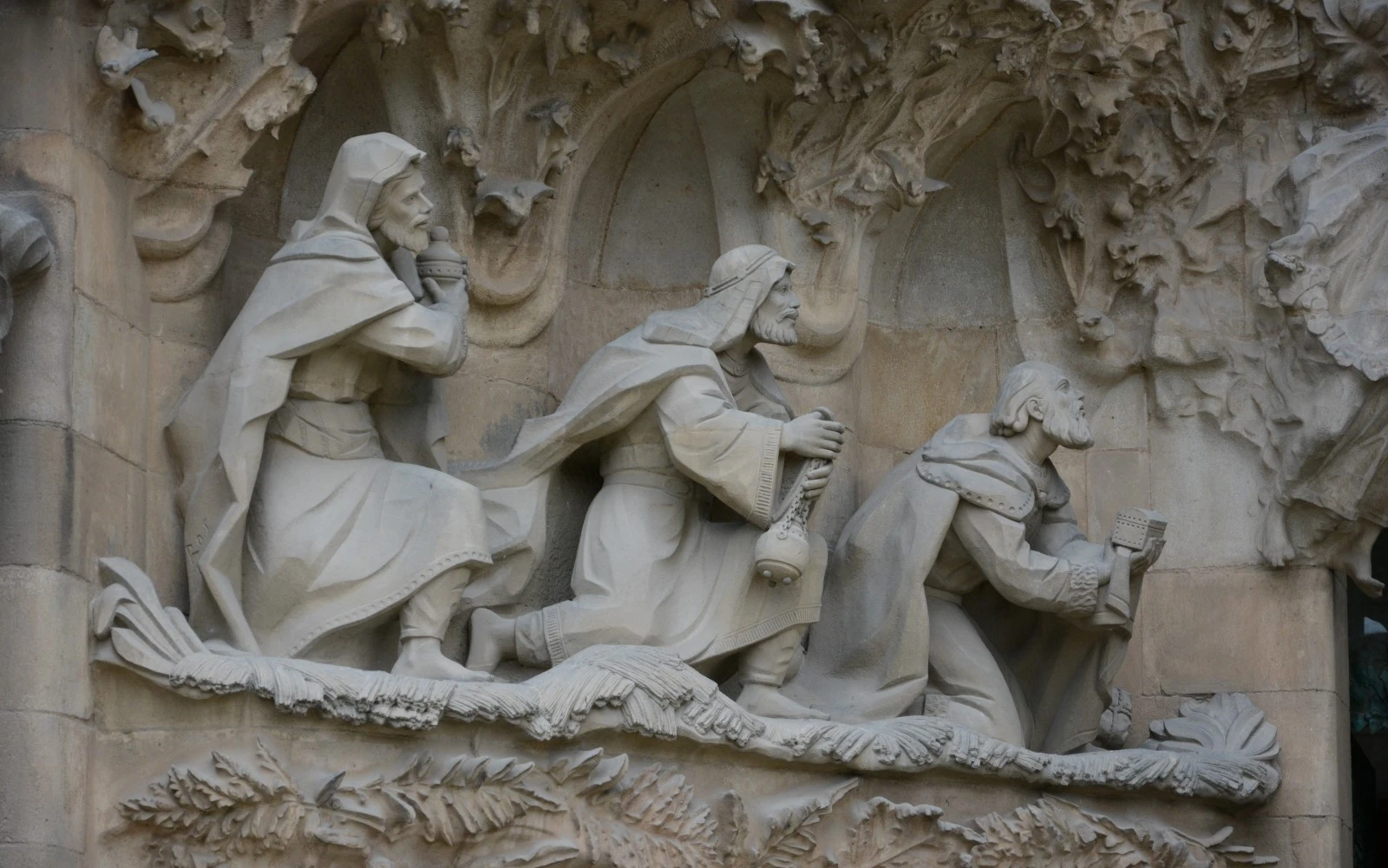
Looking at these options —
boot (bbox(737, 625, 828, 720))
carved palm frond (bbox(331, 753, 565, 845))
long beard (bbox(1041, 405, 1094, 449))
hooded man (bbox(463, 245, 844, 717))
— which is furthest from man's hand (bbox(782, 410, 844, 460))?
carved palm frond (bbox(331, 753, 565, 845))

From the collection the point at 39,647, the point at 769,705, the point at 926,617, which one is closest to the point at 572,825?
the point at 769,705

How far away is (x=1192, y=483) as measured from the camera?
11.4 meters

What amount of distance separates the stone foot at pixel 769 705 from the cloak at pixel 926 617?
218 mm

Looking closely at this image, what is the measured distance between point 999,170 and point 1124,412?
106 centimetres

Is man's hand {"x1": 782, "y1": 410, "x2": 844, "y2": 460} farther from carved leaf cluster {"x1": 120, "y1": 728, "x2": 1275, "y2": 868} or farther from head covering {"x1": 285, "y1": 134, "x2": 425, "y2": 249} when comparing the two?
head covering {"x1": 285, "y1": 134, "x2": 425, "y2": 249}

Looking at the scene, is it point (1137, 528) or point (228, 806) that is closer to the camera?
point (228, 806)

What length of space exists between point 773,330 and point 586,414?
29.5 inches

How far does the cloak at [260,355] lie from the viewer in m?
9.35

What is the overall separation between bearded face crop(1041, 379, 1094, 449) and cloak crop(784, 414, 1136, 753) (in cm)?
15

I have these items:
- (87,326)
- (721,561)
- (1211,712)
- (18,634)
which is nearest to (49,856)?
(18,634)

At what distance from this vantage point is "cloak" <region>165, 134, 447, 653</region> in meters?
9.35

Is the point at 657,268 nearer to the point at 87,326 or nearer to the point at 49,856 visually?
the point at 87,326

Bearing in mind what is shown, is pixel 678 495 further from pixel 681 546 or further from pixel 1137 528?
pixel 1137 528

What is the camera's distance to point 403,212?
9711 millimetres
